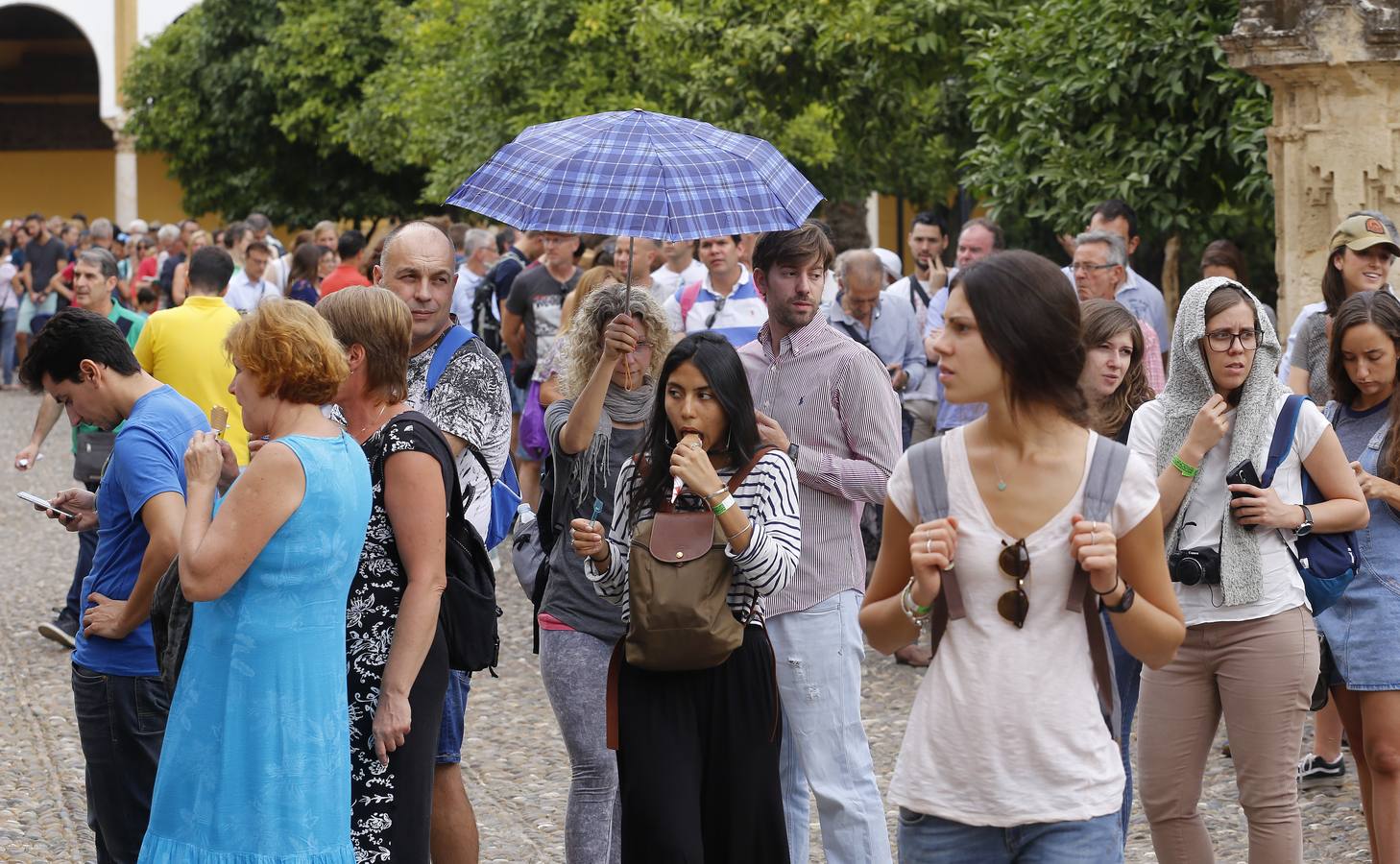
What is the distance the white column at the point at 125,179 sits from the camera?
40.3 metres

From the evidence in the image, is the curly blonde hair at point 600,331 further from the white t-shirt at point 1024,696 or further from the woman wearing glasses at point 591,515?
the white t-shirt at point 1024,696

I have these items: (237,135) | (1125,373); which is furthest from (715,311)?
(237,135)

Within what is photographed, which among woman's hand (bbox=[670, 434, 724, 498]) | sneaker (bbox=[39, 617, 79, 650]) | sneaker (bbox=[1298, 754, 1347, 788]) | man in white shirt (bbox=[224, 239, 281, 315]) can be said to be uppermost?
man in white shirt (bbox=[224, 239, 281, 315])

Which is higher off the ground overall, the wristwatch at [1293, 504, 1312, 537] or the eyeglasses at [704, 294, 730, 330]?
the eyeglasses at [704, 294, 730, 330]

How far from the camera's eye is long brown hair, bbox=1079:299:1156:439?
5.58 m

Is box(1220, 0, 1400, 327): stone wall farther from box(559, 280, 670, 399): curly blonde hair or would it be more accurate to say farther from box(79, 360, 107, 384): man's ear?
box(79, 360, 107, 384): man's ear

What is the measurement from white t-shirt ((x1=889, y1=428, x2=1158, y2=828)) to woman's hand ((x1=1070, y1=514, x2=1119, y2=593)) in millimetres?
91

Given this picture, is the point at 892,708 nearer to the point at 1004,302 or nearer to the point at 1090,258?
the point at 1090,258

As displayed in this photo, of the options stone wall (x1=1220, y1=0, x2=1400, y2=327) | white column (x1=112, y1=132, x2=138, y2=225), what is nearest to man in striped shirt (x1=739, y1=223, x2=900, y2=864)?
stone wall (x1=1220, y1=0, x2=1400, y2=327)

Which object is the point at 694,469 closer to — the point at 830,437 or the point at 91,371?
the point at 830,437

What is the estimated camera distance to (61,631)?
9.65 meters

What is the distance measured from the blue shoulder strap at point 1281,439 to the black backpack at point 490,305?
808 centimetres

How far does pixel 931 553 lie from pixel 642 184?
6.46 ft

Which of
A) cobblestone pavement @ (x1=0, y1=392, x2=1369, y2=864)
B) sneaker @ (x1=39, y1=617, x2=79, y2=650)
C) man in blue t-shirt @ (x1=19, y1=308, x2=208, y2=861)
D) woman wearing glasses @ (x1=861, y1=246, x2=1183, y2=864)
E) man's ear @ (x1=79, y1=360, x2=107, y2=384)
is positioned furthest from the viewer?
sneaker @ (x1=39, y1=617, x2=79, y2=650)
